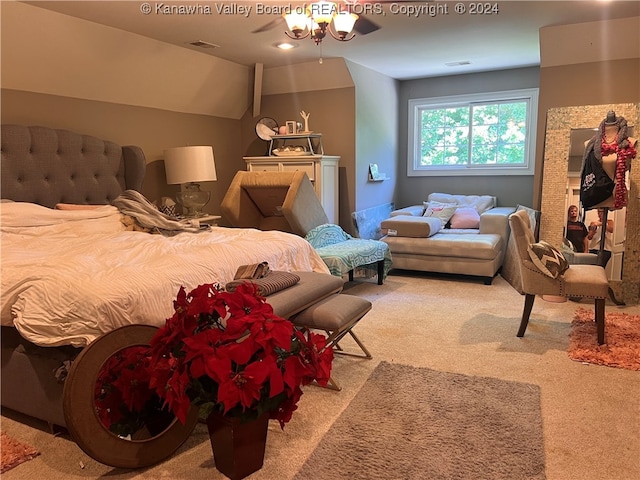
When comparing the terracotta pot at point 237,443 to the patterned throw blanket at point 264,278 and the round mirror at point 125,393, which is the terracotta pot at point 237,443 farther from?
the patterned throw blanket at point 264,278

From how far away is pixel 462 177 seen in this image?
20.9 ft

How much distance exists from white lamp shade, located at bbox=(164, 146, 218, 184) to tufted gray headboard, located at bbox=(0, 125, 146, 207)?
0.33 meters

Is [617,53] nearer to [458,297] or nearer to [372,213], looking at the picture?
[458,297]

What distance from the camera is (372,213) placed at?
19.4ft

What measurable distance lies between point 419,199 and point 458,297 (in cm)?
255

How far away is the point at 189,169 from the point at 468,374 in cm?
313

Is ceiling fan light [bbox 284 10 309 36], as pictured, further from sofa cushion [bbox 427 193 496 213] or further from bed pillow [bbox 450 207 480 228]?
sofa cushion [bbox 427 193 496 213]

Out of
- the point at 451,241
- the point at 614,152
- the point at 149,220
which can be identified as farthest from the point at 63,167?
the point at 614,152

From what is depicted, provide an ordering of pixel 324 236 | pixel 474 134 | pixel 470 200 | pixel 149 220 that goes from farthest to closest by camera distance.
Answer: pixel 474 134 → pixel 470 200 → pixel 324 236 → pixel 149 220

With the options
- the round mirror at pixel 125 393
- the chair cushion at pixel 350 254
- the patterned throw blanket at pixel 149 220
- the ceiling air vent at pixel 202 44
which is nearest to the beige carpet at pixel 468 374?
the round mirror at pixel 125 393

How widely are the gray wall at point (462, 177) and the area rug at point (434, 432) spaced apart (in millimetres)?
3936

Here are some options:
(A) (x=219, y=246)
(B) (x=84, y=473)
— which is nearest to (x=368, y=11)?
(A) (x=219, y=246)

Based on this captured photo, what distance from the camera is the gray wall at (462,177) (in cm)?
594

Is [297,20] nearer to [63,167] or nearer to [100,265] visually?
[100,265]
